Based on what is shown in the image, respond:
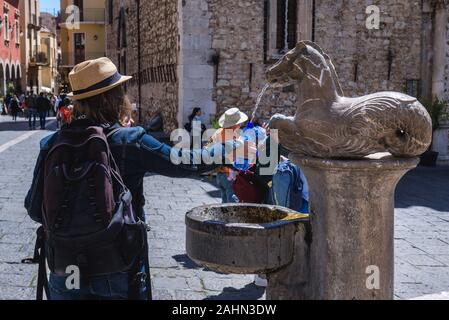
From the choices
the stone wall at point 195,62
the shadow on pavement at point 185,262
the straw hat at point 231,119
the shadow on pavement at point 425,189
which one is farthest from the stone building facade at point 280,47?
the straw hat at point 231,119

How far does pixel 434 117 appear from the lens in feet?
43.1

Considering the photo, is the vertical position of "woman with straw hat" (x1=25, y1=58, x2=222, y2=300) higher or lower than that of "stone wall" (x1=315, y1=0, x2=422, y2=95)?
lower

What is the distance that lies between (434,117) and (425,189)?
11.2 feet

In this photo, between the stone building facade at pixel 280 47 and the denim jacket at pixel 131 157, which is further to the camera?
the stone building facade at pixel 280 47

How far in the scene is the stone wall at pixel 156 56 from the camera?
14.3 metres

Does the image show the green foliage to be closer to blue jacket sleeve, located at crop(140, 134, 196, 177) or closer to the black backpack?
blue jacket sleeve, located at crop(140, 134, 196, 177)

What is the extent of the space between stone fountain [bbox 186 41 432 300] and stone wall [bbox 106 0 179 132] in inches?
430

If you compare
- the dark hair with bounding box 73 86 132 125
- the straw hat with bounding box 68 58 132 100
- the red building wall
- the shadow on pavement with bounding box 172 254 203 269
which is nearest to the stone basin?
the dark hair with bounding box 73 86 132 125

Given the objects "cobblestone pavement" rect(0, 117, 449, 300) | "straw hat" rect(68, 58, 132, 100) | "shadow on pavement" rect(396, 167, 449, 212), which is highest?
"straw hat" rect(68, 58, 132, 100)

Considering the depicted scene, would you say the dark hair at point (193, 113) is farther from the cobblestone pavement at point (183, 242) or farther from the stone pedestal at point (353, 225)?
the stone pedestal at point (353, 225)

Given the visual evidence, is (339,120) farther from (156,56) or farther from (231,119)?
(156,56)

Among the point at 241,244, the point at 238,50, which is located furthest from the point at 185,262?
the point at 238,50

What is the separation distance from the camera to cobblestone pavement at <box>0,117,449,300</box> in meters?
4.82

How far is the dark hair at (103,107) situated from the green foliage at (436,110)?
37.2ft
